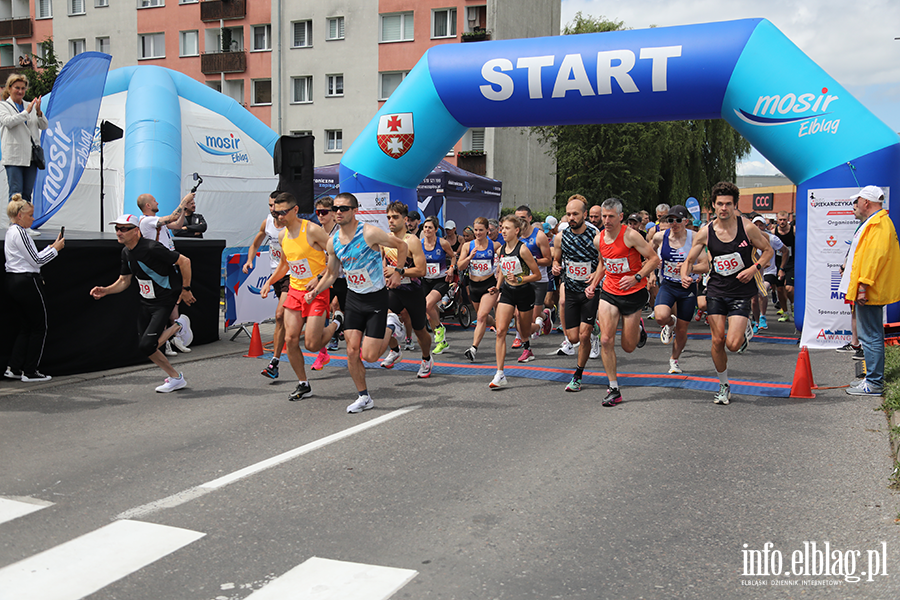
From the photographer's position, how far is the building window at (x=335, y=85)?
1593 inches

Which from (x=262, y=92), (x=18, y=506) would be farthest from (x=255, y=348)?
(x=262, y=92)

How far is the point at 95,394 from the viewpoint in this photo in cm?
812

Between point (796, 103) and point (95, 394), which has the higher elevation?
point (796, 103)

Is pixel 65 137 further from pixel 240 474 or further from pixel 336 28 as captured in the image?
pixel 336 28

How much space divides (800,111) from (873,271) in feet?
13.7

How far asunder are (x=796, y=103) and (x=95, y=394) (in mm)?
9975

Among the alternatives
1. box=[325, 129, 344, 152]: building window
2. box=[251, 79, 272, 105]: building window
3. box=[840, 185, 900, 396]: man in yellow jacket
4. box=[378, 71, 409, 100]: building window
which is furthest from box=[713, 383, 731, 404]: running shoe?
box=[251, 79, 272, 105]: building window

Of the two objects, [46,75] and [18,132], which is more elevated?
[46,75]

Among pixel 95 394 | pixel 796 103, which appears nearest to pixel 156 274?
pixel 95 394

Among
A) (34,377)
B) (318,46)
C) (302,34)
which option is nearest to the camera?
(34,377)

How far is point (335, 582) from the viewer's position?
3.59 m

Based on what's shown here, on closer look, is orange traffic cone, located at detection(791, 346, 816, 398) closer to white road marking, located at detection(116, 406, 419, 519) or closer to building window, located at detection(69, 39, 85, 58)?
white road marking, located at detection(116, 406, 419, 519)

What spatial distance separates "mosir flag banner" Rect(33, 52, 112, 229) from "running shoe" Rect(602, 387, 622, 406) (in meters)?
7.56

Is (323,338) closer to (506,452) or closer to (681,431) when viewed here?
(506,452)
